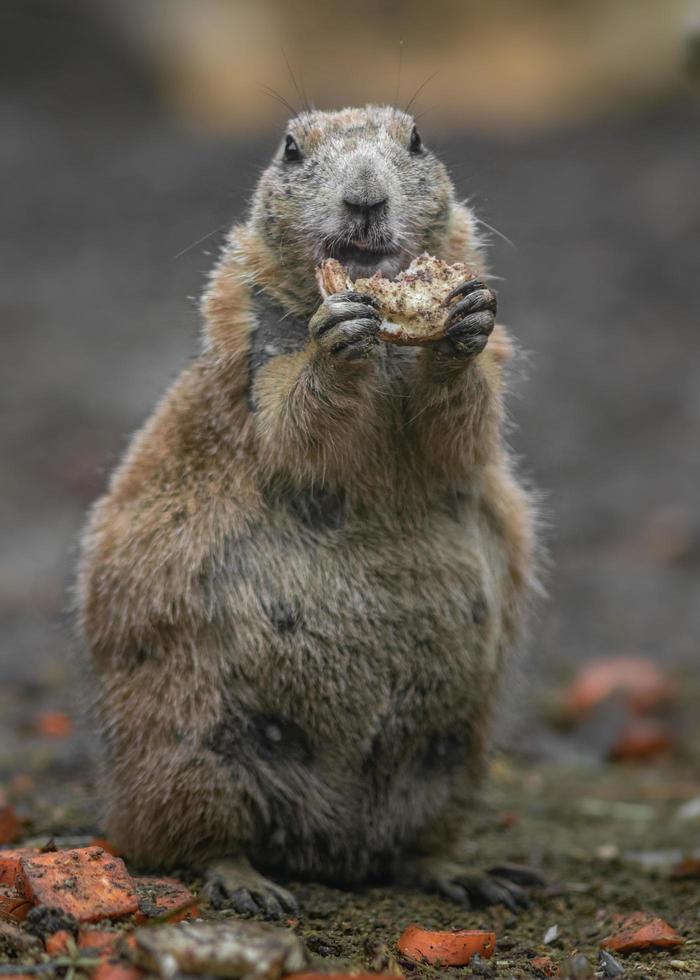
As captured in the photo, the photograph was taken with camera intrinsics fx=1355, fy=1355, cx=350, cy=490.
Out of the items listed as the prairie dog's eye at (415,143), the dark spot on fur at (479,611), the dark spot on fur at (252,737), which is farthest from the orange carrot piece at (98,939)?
the prairie dog's eye at (415,143)

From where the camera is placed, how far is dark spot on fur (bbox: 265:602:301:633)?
581cm

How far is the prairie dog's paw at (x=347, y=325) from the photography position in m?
5.38

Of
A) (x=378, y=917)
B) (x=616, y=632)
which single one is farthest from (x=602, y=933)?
(x=616, y=632)

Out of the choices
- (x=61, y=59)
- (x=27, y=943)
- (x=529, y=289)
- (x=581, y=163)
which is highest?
(x=61, y=59)

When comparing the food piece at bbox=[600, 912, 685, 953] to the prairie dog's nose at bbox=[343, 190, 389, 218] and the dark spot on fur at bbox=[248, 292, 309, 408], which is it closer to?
the dark spot on fur at bbox=[248, 292, 309, 408]

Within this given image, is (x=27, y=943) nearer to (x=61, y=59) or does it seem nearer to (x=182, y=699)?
(x=182, y=699)

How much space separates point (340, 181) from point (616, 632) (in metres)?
6.79

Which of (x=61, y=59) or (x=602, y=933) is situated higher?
(x=61, y=59)

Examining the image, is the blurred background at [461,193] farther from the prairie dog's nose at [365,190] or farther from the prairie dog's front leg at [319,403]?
the prairie dog's front leg at [319,403]

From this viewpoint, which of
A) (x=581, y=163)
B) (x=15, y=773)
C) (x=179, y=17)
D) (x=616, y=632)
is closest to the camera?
(x=15, y=773)

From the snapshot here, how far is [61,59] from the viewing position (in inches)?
931

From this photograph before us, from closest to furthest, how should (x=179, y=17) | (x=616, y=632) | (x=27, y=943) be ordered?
(x=27, y=943) → (x=616, y=632) → (x=179, y=17)

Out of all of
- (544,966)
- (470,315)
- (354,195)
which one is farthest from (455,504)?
(544,966)

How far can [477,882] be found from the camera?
6.31m
